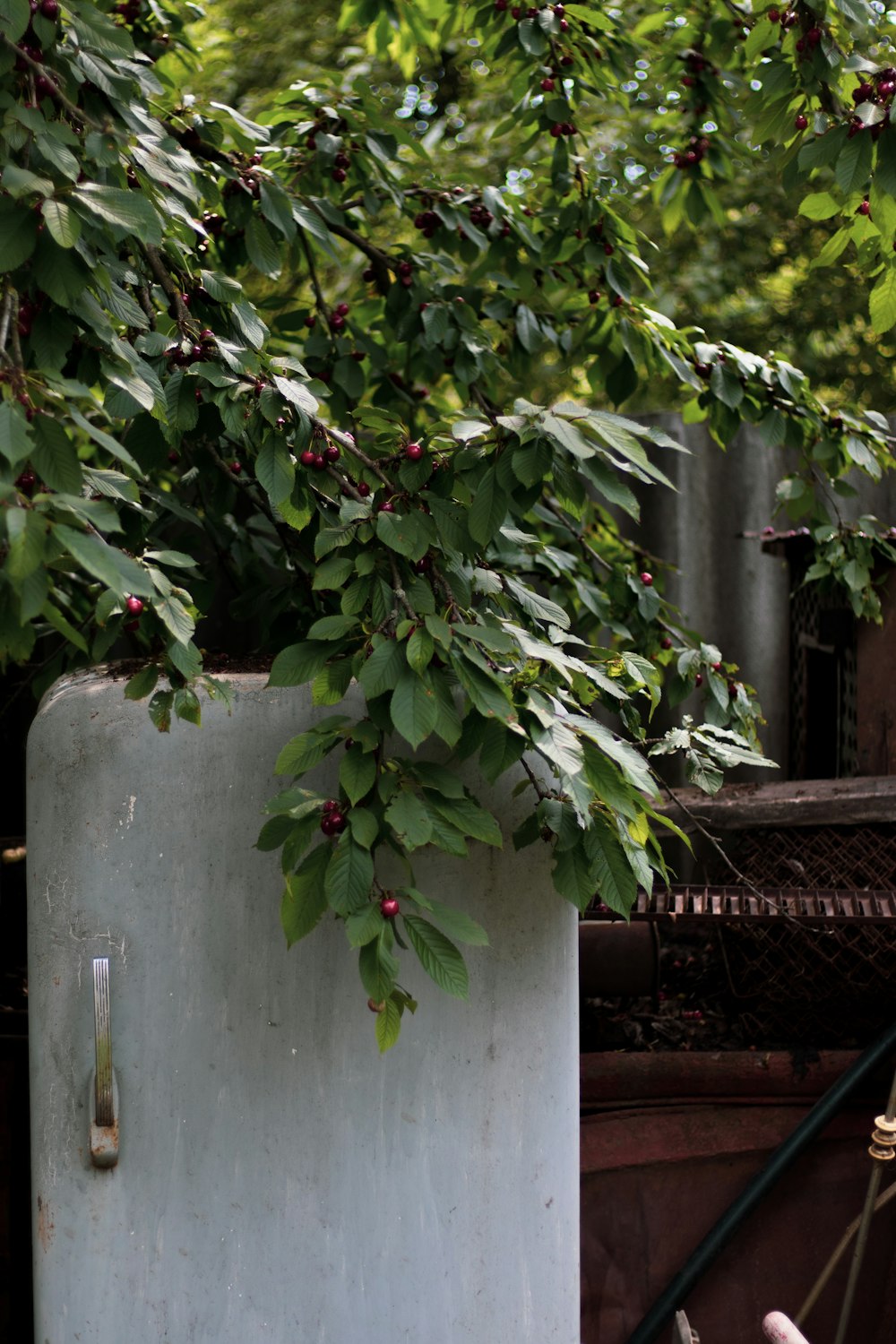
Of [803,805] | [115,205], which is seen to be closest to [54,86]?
[115,205]

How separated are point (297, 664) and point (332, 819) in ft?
0.58

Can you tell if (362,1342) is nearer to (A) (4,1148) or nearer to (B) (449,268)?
(A) (4,1148)

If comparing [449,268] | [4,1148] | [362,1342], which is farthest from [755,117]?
[4,1148]

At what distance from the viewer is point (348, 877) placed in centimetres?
132

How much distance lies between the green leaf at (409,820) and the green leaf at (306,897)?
0.08m

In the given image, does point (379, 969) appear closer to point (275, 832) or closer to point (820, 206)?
point (275, 832)

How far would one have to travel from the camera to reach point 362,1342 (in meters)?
1.56

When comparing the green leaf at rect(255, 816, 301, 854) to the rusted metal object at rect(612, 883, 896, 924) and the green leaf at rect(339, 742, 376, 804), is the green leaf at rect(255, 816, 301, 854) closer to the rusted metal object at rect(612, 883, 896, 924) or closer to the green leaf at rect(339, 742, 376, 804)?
the green leaf at rect(339, 742, 376, 804)

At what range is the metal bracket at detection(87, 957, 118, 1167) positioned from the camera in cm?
148

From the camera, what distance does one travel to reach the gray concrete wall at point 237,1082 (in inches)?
59.7

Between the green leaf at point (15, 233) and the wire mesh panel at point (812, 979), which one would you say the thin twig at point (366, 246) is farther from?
the wire mesh panel at point (812, 979)

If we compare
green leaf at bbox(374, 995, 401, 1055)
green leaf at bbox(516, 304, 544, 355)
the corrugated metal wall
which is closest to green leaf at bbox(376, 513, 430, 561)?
green leaf at bbox(374, 995, 401, 1055)

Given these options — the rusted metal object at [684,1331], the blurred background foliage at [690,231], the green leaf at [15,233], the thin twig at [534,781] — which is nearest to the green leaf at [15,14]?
the green leaf at [15,233]

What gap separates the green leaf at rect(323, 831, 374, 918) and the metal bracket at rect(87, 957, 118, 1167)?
0.32 metres
